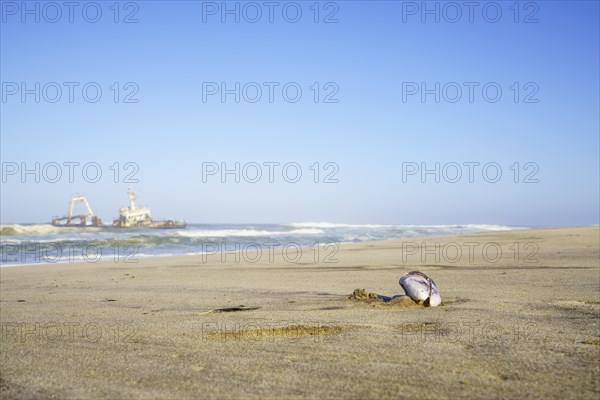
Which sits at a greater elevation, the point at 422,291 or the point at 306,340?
the point at 422,291

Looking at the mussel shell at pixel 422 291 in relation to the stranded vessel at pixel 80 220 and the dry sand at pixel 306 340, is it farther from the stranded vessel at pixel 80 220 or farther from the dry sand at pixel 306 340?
the stranded vessel at pixel 80 220

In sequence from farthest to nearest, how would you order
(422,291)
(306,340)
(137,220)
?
(137,220), (422,291), (306,340)

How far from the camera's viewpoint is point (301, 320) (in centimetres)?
498

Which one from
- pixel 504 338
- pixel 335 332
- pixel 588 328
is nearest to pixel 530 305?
pixel 588 328

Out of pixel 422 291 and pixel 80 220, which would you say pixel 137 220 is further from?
pixel 422 291

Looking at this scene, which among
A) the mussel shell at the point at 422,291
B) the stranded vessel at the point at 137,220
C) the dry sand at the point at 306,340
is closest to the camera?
the dry sand at the point at 306,340

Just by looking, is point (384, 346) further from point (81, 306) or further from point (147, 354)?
point (81, 306)

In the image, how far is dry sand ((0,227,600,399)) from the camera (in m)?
2.90

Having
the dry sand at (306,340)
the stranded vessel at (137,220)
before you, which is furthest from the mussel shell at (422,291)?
the stranded vessel at (137,220)

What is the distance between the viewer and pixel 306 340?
4035 mm

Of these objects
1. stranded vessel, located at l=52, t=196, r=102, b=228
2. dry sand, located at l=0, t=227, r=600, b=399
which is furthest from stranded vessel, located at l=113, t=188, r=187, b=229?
dry sand, located at l=0, t=227, r=600, b=399

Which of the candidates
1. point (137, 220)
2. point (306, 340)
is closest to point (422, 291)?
point (306, 340)

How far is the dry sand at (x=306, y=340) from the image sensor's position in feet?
9.53

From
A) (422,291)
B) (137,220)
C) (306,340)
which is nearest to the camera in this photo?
(306,340)
